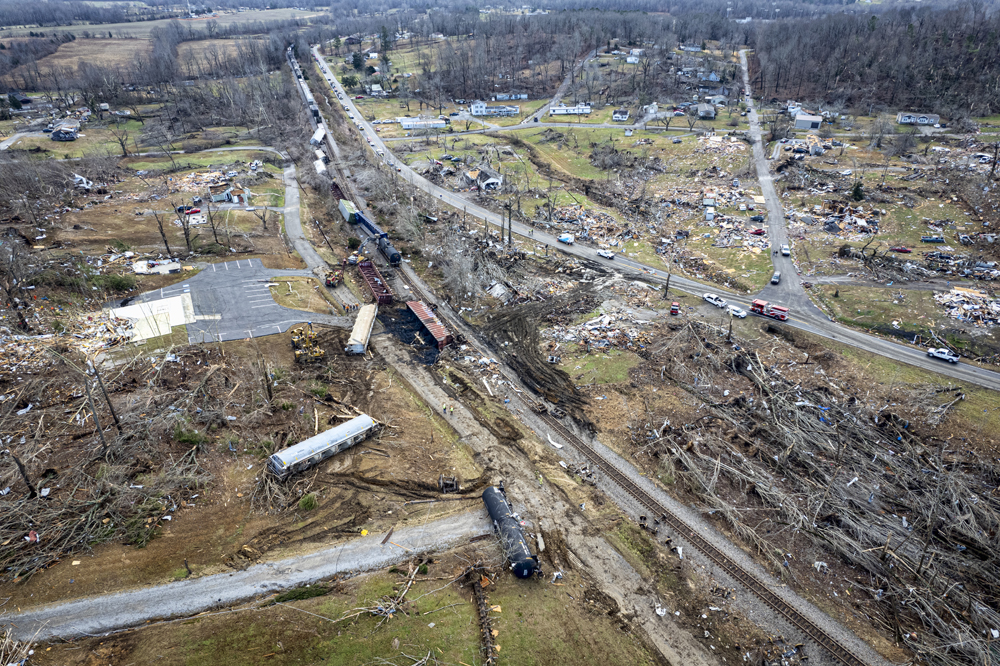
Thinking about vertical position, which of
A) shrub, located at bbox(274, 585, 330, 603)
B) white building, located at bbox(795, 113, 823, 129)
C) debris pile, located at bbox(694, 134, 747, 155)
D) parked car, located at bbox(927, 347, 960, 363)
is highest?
white building, located at bbox(795, 113, 823, 129)

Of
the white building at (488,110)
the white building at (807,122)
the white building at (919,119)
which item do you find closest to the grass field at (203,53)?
the white building at (488,110)

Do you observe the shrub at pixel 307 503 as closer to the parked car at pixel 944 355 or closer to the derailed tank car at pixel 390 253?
the derailed tank car at pixel 390 253

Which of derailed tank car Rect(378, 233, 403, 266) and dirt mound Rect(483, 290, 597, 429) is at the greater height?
derailed tank car Rect(378, 233, 403, 266)

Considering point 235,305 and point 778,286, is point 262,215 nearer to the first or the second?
point 235,305

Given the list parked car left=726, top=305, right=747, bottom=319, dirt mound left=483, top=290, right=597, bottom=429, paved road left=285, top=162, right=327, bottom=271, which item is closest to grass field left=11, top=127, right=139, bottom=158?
paved road left=285, top=162, right=327, bottom=271

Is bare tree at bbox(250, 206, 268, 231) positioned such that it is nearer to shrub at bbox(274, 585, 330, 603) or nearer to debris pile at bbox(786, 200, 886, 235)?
shrub at bbox(274, 585, 330, 603)

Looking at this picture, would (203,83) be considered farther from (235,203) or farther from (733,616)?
(733,616)

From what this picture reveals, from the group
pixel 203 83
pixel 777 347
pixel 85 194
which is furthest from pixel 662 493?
pixel 203 83
